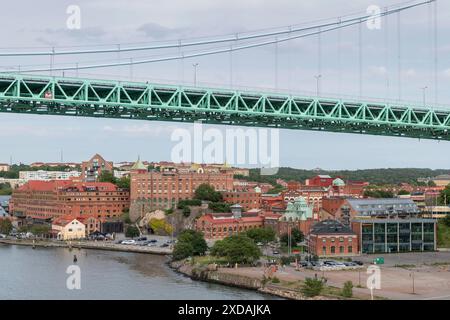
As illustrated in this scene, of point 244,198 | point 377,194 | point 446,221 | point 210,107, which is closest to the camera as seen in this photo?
point 210,107

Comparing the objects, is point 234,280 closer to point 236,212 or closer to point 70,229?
point 236,212

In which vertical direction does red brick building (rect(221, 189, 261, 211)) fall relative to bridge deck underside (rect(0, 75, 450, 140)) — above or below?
below

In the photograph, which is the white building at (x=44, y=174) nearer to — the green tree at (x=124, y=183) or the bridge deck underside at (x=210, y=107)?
the green tree at (x=124, y=183)

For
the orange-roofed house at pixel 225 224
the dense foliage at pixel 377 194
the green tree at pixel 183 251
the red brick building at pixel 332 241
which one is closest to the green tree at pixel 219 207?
the orange-roofed house at pixel 225 224

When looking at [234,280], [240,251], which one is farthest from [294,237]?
[234,280]

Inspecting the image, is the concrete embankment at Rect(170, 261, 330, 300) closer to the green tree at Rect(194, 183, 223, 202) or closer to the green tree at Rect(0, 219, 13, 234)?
the green tree at Rect(194, 183, 223, 202)

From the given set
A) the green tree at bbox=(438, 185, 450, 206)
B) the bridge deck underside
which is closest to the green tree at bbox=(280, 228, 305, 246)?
the bridge deck underside
